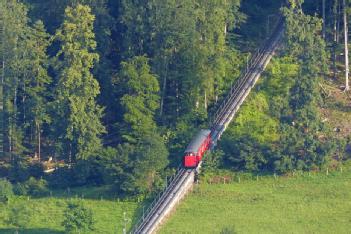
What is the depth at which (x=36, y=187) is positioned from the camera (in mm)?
123062

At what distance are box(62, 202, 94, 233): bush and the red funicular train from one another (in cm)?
1149

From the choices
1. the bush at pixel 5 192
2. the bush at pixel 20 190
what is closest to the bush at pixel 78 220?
the bush at pixel 5 192

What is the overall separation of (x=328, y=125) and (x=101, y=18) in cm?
2385

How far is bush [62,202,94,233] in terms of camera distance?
4427 inches

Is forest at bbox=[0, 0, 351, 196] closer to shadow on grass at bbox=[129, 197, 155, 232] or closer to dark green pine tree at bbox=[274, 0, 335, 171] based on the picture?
dark green pine tree at bbox=[274, 0, 335, 171]

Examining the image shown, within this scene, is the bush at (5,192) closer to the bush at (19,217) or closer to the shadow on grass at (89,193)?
the shadow on grass at (89,193)

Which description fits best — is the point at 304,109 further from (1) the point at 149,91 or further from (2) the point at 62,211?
(2) the point at 62,211

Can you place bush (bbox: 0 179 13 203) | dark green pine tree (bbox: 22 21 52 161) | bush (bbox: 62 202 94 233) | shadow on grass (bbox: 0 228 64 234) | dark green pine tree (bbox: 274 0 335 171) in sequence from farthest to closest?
dark green pine tree (bbox: 22 21 52 161), dark green pine tree (bbox: 274 0 335 171), bush (bbox: 0 179 13 203), shadow on grass (bbox: 0 228 64 234), bush (bbox: 62 202 94 233)

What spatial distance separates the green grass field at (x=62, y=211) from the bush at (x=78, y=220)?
54.2 inches

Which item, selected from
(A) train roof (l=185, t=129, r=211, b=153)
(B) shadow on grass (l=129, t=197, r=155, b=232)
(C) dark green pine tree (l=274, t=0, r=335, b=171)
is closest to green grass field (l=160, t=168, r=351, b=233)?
(C) dark green pine tree (l=274, t=0, r=335, b=171)

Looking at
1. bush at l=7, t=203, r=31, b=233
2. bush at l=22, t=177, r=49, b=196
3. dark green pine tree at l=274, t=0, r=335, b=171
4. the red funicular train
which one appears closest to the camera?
bush at l=7, t=203, r=31, b=233

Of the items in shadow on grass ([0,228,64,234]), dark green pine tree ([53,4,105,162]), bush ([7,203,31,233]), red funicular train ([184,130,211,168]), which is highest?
dark green pine tree ([53,4,105,162])

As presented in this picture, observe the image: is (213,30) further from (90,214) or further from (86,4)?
(90,214)

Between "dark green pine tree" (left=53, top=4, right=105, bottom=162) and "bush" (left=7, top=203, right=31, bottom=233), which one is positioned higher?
"dark green pine tree" (left=53, top=4, right=105, bottom=162)
